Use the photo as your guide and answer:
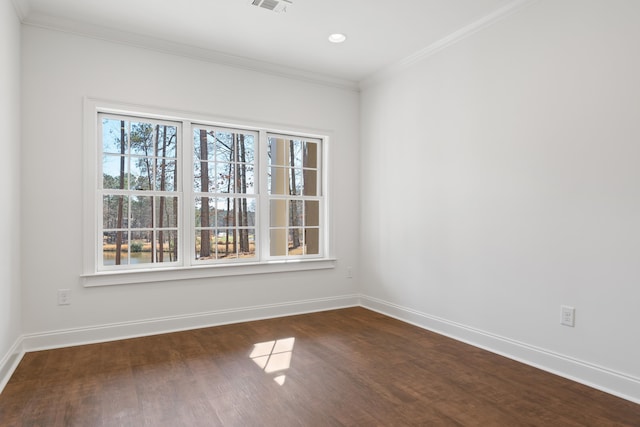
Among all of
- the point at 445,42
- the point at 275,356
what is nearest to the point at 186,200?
the point at 275,356

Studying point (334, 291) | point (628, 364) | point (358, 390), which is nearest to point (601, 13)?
point (628, 364)

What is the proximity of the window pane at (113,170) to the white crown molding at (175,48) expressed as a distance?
3.46 ft

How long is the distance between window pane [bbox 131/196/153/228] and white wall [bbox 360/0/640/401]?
253 cm

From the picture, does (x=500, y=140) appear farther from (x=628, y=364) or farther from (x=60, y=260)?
(x=60, y=260)

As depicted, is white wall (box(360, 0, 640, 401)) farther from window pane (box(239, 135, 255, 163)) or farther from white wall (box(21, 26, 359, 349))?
window pane (box(239, 135, 255, 163))

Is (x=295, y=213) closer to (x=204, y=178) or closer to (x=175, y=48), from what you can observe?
(x=204, y=178)

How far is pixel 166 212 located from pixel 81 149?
0.91m

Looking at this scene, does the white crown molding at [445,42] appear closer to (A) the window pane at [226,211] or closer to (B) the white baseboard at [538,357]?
(A) the window pane at [226,211]

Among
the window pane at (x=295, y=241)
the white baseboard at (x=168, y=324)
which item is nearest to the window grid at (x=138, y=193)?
the white baseboard at (x=168, y=324)

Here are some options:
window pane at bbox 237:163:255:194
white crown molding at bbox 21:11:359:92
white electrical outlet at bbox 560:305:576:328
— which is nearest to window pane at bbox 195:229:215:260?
window pane at bbox 237:163:255:194

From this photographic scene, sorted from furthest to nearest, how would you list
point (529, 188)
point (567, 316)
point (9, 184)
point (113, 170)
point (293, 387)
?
point (113, 170)
point (529, 188)
point (9, 184)
point (567, 316)
point (293, 387)

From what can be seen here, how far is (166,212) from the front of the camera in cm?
388

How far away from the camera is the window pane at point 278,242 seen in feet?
14.9

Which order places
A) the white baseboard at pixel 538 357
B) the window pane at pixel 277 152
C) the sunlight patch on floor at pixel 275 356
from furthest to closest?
the window pane at pixel 277 152, the sunlight patch on floor at pixel 275 356, the white baseboard at pixel 538 357
